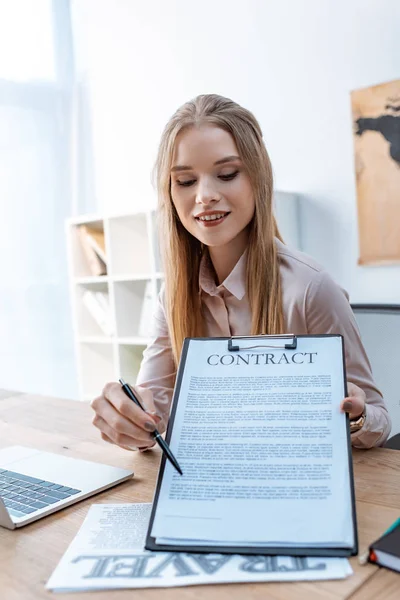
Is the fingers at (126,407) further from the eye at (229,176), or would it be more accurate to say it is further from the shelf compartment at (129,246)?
the shelf compartment at (129,246)

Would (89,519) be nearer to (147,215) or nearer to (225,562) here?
(225,562)

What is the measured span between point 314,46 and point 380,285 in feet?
3.33

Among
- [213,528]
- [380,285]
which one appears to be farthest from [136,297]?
[213,528]

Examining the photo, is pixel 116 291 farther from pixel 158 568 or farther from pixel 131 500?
pixel 158 568

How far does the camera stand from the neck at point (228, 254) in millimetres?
1371

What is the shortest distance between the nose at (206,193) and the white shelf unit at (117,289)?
149cm

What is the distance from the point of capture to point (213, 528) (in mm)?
657

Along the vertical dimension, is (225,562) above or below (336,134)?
below

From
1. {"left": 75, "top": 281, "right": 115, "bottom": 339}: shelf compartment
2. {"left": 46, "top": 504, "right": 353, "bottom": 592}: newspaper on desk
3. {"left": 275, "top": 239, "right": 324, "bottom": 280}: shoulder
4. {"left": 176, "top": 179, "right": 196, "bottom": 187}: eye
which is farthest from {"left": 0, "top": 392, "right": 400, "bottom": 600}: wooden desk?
{"left": 75, "top": 281, "right": 115, "bottom": 339}: shelf compartment

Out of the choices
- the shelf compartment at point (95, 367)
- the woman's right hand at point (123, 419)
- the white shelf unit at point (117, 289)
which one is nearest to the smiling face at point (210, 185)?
the woman's right hand at point (123, 419)

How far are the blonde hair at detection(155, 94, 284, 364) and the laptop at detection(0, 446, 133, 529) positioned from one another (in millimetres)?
376

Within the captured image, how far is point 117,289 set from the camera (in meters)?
3.00

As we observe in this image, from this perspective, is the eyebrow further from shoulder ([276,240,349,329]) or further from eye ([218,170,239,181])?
shoulder ([276,240,349,329])

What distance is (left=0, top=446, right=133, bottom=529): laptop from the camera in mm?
816
